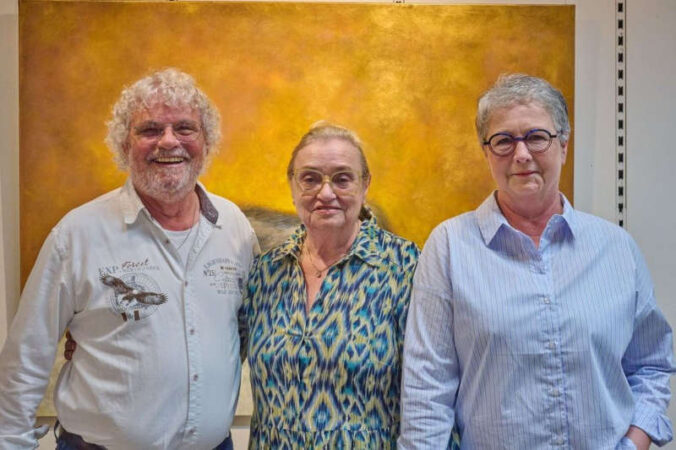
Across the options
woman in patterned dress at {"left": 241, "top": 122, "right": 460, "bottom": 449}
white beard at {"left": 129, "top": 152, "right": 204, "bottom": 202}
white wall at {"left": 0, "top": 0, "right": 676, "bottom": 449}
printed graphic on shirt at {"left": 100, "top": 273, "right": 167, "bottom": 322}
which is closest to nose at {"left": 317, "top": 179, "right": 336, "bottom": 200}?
woman in patterned dress at {"left": 241, "top": 122, "right": 460, "bottom": 449}

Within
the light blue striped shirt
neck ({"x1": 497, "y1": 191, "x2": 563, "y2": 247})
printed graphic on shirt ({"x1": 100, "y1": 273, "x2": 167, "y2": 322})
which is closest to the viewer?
the light blue striped shirt

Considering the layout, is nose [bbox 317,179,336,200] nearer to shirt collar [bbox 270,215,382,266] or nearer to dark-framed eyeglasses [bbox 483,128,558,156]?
shirt collar [bbox 270,215,382,266]

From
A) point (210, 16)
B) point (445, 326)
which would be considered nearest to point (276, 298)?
point (445, 326)

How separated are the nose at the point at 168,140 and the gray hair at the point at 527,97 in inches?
33.5

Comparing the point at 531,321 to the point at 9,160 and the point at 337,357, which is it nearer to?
the point at 337,357

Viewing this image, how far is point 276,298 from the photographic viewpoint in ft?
5.74

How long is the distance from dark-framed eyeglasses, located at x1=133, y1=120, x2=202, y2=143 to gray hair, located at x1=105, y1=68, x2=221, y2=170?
5 cm

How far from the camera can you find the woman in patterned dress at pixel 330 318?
1.59m

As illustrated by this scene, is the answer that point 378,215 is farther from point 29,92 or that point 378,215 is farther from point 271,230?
point 29,92

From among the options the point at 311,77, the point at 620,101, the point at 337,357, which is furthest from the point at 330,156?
the point at 620,101

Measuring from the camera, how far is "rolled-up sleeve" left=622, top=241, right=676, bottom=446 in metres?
1.55

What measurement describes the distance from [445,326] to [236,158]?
125 centimetres

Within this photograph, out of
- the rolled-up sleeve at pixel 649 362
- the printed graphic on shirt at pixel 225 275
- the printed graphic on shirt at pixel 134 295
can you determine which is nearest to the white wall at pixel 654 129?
Result: the rolled-up sleeve at pixel 649 362

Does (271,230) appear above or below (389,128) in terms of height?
below
